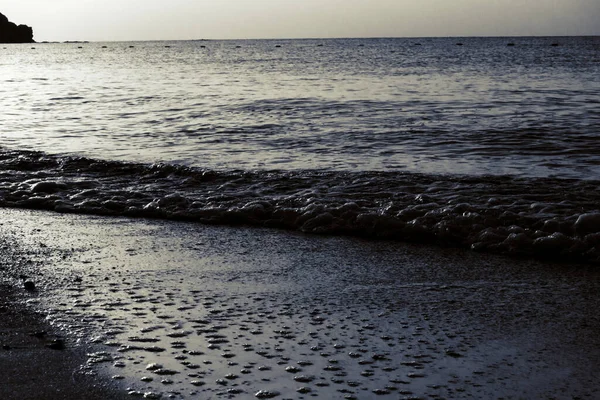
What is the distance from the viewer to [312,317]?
3377mm

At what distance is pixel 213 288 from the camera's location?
151 inches

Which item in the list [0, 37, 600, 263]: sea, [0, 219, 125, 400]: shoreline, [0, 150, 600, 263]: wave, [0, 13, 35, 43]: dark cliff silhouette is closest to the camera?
[0, 219, 125, 400]: shoreline

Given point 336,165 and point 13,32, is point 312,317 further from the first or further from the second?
point 13,32

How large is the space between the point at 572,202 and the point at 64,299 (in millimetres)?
4830

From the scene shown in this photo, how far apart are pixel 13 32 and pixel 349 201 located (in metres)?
194

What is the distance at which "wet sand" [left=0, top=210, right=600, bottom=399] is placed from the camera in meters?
2.63

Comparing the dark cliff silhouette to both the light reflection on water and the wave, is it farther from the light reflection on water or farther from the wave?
the wave

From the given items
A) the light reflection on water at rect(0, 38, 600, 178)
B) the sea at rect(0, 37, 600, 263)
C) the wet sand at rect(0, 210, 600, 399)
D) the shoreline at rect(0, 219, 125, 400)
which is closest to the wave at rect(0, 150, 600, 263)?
the sea at rect(0, 37, 600, 263)

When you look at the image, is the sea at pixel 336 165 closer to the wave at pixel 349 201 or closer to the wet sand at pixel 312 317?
the wave at pixel 349 201

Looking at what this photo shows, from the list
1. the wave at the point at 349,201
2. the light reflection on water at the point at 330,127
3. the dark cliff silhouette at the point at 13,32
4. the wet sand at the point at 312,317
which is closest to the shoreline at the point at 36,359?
the wet sand at the point at 312,317

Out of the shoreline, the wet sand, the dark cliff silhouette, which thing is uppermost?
the dark cliff silhouette

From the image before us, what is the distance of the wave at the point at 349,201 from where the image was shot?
5.24 metres

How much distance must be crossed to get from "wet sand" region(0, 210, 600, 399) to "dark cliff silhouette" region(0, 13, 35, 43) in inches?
7540

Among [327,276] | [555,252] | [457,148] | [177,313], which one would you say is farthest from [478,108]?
[177,313]
